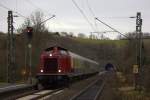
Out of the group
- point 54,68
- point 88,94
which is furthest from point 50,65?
point 88,94

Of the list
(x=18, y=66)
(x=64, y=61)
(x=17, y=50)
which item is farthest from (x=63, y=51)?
(x=17, y=50)

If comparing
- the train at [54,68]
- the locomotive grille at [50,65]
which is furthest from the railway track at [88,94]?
the locomotive grille at [50,65]

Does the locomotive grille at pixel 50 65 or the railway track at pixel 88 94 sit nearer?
the railway track at pixel 88 94

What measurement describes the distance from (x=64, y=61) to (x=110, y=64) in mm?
123225

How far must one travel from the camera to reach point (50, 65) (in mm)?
40375

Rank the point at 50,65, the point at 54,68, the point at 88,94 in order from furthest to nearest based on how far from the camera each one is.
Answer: the point at 50,65
the point at 54,68
the point at 88,94

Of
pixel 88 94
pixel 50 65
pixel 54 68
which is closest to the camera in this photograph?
pixel 88 94

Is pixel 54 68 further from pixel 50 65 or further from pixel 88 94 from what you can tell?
pixel 88 94

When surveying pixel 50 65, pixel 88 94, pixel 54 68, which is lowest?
pixel 88 94

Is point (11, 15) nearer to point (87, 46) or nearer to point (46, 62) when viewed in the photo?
point (46, 62)

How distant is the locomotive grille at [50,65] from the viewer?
40.0 metres

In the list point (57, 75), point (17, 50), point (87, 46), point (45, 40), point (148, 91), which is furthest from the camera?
point (87, 46)

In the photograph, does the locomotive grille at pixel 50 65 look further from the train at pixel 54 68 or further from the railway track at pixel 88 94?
the railway track at pixel 88 94

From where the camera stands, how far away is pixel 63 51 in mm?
42062
